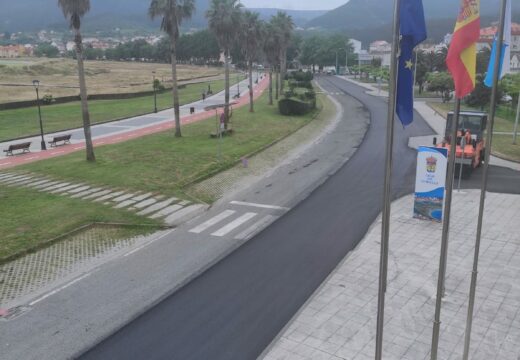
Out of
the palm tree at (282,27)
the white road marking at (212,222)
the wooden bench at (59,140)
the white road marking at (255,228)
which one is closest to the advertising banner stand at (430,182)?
the white road marking at (255,228)

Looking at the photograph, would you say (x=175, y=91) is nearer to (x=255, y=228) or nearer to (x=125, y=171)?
(x=125, y=171)

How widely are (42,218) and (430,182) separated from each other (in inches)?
562

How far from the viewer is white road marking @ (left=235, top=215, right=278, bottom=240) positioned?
16219 millimetres

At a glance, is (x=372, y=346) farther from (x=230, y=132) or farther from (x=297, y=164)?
(x=230, y=132)

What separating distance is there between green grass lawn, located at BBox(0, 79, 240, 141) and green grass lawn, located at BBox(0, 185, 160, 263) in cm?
1860

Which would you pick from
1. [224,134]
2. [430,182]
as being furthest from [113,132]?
[430,182]

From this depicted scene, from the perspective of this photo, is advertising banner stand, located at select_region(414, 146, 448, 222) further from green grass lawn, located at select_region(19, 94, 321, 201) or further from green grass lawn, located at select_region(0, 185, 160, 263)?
green grass lawn, located at select_region(19, 94, 321, 201)

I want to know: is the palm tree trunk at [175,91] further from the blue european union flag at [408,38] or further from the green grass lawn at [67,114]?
the blue european union flag at [408,38]

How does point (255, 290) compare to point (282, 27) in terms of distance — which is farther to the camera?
point (282, 27)

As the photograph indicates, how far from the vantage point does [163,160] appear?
26500 mm

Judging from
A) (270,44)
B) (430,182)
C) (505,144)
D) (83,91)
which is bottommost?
(505,144)

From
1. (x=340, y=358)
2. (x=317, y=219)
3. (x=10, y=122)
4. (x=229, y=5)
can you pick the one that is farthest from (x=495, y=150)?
(x=10, y=122)

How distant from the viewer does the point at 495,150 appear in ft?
96.8

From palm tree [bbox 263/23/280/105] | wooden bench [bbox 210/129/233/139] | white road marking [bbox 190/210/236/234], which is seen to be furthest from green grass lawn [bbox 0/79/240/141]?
white road marking [bbox 190/210/236/234]
